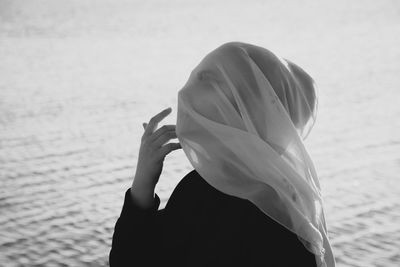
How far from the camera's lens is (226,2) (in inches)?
762

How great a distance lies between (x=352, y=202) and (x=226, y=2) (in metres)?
16.1

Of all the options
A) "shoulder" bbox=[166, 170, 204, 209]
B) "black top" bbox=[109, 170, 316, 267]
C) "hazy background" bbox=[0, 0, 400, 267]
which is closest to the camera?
"black top" bbox=[109, 170, 316, 267]

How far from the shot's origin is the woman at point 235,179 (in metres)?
1.31

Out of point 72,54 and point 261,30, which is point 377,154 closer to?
point 72,54

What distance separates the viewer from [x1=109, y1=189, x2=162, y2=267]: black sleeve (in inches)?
57.4

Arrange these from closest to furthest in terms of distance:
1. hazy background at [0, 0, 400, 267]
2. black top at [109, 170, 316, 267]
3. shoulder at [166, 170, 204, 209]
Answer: black top at [109, 170, 316, 267], shoulder at [166, 170, 204, 209], hazy background at [0, 0, 400, 267]

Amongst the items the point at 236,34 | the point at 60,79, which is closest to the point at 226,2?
the point at 236,34

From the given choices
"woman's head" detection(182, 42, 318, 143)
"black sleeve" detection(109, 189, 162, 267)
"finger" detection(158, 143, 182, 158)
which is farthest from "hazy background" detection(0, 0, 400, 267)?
"woman's head" detection(182, 42, 318, 143)

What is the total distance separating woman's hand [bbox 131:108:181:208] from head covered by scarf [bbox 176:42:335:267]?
0.05 meters

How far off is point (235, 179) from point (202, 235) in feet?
0.52

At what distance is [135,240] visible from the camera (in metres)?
1.46

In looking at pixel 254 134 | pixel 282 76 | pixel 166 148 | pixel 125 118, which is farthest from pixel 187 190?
pixel 125 118

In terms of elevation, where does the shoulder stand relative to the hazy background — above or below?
above

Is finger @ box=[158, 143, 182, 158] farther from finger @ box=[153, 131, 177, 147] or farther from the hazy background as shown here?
the hazy background
